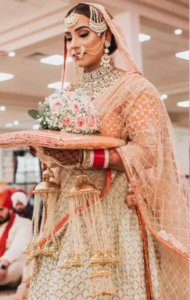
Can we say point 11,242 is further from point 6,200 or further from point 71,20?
point 71,20

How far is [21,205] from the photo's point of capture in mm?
3854

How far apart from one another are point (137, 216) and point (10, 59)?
1.91 meters

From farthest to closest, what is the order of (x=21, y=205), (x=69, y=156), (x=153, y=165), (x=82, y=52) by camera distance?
1. (x=21, y=205)
2. (x=82, y=52)
3. (x=153, y=165)
4. (x=69, y=156)

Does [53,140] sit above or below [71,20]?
below

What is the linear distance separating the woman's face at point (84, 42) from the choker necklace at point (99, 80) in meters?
0.05

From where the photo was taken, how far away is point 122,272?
1777 millimetres

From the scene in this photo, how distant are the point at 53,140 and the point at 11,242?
6.70 feet

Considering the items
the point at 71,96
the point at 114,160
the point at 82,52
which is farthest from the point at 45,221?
the point at 82,52

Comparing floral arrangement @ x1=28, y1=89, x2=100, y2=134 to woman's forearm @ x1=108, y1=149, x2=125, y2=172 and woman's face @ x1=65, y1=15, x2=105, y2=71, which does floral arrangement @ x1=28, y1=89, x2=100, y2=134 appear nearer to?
woman's forearm @ x1=108, y1=149, x2=125, y2=172

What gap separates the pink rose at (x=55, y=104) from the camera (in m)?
1.71

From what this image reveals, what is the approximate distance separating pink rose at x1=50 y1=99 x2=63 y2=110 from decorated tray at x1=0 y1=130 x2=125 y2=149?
0.27ft

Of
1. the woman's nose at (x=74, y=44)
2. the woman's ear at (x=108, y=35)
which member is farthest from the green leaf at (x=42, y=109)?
the woman's ear at (x=108, y=35)

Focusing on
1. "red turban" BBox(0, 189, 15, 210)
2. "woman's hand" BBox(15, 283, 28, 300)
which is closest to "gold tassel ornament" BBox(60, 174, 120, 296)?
"woman's hand" BBox(15, 283, 28, 300)

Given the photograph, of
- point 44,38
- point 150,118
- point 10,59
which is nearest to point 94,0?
point 44,38
